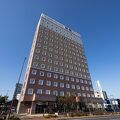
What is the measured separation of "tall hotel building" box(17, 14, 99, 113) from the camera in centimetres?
4481

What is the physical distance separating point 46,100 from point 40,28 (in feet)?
132

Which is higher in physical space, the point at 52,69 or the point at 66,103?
the point at 52,69

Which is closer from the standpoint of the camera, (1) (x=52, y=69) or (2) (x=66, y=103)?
(2) (x=66, y=103)

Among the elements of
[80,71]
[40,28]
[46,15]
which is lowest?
[80,71]

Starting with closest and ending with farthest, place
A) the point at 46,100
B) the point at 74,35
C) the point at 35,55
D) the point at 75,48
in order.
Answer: the point at 46,100 < the point at 35,55 < the point at 75,48 < the point at 74,35

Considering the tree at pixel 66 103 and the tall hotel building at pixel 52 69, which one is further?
the tall hotel building at pixel 52 69

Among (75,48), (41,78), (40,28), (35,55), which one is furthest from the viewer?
(75,48)

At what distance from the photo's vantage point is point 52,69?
5491 cm

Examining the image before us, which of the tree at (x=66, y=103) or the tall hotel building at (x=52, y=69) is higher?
the tall hotel building at (x=52, y=69)

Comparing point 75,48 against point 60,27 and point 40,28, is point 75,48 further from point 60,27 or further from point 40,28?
point 40,28

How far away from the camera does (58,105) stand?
44.8 metres

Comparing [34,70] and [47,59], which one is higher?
[47,59]

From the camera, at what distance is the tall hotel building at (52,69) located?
147 feet

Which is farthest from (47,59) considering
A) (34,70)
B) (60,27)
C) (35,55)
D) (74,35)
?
(74,35)
